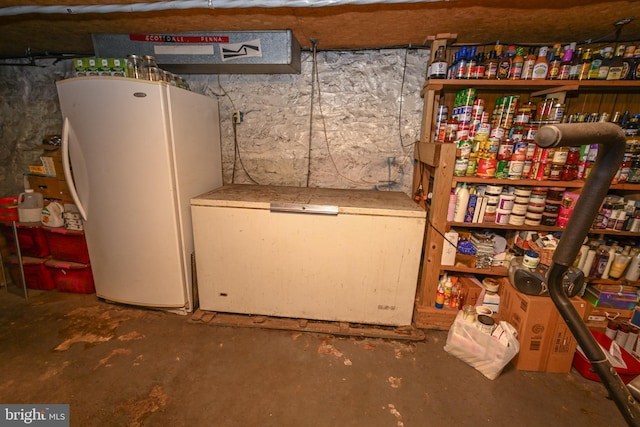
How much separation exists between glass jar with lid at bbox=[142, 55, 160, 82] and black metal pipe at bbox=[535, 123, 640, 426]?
2.17 m

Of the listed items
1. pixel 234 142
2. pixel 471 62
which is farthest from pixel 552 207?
pixel 234 142

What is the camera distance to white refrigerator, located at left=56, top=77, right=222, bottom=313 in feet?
5.76

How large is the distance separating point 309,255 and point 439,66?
1.52 meters

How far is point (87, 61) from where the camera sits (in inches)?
73.5

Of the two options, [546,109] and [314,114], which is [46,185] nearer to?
[314,114]

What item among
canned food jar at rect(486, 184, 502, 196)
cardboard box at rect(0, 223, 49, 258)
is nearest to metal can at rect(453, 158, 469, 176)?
canned food jar at rect(486, 184, 502, 196)

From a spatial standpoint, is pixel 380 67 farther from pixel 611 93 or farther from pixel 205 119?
pixel 611 93

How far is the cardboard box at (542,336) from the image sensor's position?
1.65 meters

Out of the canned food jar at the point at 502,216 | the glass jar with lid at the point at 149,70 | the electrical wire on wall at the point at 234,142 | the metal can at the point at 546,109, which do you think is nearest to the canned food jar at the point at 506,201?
the canned food jar at the point at 502,216

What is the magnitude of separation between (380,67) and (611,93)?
5.31ft

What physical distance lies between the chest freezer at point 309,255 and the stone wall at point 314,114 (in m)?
0.46

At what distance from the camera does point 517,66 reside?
176 centimetres

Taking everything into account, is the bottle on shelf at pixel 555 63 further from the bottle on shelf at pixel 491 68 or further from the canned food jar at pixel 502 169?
the canned food jar at pixel 502 169

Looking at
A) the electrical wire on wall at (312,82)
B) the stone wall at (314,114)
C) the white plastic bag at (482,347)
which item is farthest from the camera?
the stone wall at (314,114)
